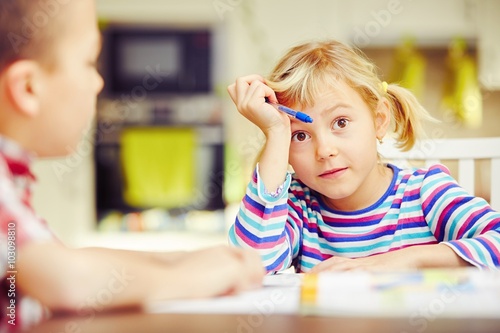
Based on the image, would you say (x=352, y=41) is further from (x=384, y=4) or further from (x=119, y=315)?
(x=119, y=315)

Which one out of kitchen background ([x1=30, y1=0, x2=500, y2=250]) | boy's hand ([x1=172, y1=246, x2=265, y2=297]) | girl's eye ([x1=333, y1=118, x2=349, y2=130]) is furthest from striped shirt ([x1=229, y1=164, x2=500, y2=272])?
kitchen background ([x1=30, y1=0, x2=500, y2=250])

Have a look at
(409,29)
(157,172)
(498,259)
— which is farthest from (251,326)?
(409,29)

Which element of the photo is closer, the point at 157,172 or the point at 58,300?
the point at 58,300

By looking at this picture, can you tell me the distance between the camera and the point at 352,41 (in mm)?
2953

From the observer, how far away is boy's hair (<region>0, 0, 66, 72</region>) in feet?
1.52

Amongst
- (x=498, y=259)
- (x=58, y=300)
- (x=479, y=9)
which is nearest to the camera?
(x=58, y=300)

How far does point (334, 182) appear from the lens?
90 centimetres

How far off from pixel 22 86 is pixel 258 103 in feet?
1.50

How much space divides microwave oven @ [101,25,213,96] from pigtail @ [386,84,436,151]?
2.01 metres

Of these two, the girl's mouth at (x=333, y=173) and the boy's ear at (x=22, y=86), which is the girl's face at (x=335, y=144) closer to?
the girl's mouth at (x=333, y=173)

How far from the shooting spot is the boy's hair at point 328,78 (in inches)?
35.6

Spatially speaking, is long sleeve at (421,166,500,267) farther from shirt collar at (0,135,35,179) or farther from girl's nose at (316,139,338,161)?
shirt collar at (0,135,35,179)

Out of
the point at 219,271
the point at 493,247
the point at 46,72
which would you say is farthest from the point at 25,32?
the point at 493,247

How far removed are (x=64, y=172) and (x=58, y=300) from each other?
274 centimetres
